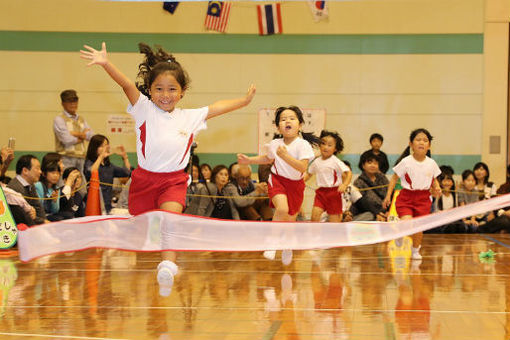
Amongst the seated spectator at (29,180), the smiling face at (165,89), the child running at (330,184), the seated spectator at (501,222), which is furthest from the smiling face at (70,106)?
the seated spectator at (501,222)

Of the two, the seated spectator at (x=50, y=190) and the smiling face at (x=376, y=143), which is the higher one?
the smiling face at (x=376, y=143)

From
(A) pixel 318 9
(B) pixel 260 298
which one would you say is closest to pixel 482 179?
(A) pixel 318 9

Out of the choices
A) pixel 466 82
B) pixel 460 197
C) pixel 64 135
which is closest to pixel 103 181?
pixel 64 135

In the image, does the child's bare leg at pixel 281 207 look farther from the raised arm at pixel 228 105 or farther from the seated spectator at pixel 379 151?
the seated spectator at pixel 379 151

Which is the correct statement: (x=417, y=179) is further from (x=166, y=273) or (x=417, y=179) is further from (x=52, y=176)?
(x=52, y=176)

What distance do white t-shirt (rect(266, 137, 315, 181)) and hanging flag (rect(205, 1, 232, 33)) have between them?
236 inches

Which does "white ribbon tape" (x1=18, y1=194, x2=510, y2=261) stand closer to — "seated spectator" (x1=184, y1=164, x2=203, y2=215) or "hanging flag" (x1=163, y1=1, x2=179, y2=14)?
"seated spectator" (x1=184, y1=164, x2=203, y2=215)

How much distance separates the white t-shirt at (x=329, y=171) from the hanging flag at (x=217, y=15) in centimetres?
491

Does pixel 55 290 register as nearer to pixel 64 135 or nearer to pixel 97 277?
pixel 97 277

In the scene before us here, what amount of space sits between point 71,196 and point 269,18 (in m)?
5.30

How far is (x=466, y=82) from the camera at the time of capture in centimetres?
1286

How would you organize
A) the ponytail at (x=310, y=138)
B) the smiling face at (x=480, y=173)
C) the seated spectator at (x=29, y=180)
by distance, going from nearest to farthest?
the ponytail at (x=310, y=138) → the seated spectator at (x=29, y=180) → the smiling face at (x=480, y=173)

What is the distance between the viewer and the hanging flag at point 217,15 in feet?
41.8

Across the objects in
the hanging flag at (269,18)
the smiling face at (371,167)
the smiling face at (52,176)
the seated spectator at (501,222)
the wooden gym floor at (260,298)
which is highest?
the hanging flag at (269,18)
